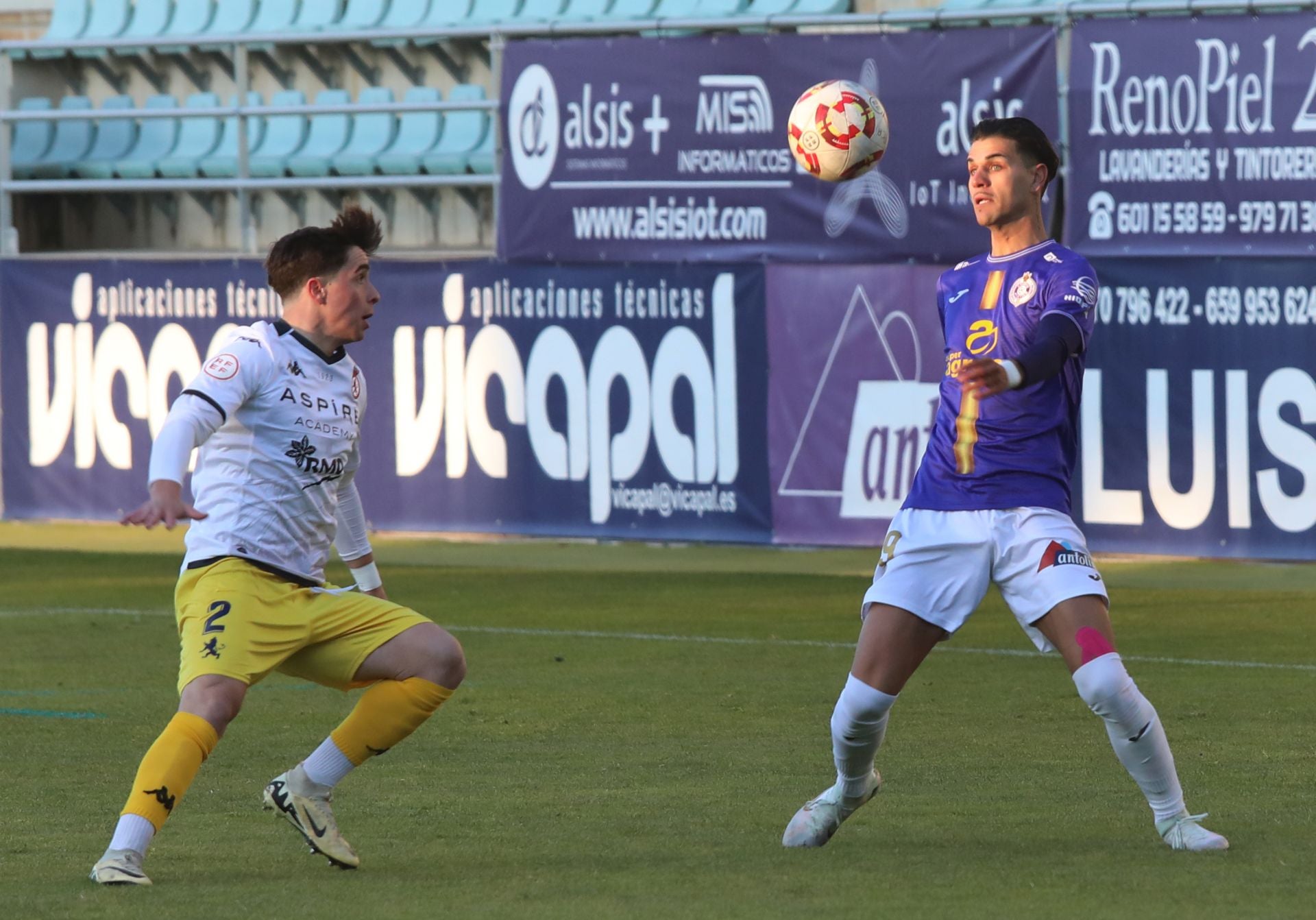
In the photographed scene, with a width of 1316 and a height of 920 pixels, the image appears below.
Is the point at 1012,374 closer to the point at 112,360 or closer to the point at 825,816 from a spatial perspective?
the point at 825,816

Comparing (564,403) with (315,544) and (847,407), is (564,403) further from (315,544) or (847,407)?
(315,544)

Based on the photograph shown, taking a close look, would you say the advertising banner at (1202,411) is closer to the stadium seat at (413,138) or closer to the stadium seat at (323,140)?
the stadium seat at (413,138)

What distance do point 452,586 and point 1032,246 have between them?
8.21 m

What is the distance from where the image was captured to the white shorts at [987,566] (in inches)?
240

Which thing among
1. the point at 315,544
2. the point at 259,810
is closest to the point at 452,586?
the point at 259,810

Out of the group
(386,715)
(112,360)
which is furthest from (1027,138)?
(112,360)

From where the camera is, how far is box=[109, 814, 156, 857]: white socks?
5.80 m

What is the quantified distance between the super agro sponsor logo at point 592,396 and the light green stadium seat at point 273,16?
595cm

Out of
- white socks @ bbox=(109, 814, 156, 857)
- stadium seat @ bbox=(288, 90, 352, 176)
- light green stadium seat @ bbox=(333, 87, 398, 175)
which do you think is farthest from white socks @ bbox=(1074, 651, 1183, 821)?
stadium seat @ bbox=(288, 90, 352, 176)

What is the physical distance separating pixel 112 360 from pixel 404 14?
4.99 meters

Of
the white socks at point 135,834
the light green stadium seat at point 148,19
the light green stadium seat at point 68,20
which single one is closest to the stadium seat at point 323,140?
the light green stadium seat at point 148,19

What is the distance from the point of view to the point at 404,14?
68.8 ft

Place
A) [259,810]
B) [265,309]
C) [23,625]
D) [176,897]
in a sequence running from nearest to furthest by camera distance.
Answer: [176,897] → [259,810] → [23,625] → [265,309]

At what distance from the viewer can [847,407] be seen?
14.9 m
